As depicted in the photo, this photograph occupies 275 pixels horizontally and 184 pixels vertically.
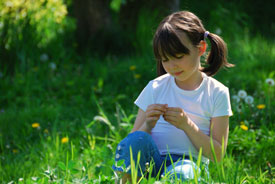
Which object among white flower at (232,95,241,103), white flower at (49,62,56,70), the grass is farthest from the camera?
white flower at (49,62,56,70)

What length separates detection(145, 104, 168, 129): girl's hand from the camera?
1873 millimetres

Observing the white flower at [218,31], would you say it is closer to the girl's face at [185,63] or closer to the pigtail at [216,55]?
the pigtail at [216,55]

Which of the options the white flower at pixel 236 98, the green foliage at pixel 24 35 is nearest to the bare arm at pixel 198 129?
the white flower at pixel 236 98

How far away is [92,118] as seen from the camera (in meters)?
3.13

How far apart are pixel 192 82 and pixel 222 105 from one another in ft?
0.68

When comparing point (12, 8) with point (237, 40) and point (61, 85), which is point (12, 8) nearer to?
point (61, 85)

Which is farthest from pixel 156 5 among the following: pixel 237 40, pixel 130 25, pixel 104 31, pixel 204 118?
pixel 204 118

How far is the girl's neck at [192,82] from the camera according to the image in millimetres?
2037

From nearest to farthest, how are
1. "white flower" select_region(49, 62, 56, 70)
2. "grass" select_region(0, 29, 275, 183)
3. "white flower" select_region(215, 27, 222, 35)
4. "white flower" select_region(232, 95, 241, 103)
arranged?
"grass" select_region(0, 29, 275, 183)
"white flower" select_region(232, 95, 241, 103)
"white flower" select_region(49, 62, 56, 70)
"white flower" select_region(215, 27, 222, 35)

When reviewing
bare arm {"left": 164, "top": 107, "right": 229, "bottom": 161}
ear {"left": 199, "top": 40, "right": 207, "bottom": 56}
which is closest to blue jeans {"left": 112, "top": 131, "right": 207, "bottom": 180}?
bare arm {"left": 164, "top": 107, "right": 229, "bottom": 161}

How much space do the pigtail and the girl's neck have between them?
0.12m

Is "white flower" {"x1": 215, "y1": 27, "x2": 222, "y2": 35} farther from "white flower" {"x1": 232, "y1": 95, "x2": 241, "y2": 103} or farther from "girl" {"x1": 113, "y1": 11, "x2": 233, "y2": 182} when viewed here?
"girl" {"x1": 113, "y1": 11, "x2": 233, "y2": 182}

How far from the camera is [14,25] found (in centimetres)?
422

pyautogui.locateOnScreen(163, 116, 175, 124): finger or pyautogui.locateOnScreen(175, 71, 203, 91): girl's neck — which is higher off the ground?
pyautogui.locateOnScreen(175, 71, 203, 91): girl's neck
